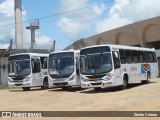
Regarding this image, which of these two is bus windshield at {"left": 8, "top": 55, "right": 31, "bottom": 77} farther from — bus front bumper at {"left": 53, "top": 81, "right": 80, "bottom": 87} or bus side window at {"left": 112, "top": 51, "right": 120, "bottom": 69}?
bus side window at {"left": 112, "top": 51, "right": 120, "bottom": 69}

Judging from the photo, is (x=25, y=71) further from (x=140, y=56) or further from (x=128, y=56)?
(x=140, y=56)

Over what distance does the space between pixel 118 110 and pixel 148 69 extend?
1414 cm

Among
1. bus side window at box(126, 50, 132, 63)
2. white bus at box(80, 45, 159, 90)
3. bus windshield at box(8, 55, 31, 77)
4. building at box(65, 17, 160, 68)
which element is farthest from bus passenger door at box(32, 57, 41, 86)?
building at box(65, 17, 160, 68)

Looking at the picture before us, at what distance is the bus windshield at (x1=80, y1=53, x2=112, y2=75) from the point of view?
21203 millimetres

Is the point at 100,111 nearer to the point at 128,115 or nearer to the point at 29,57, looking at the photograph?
the point at 128,115

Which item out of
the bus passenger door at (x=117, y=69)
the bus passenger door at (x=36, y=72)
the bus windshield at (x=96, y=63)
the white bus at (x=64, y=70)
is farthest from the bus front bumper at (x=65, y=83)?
the bus passenger door at (x=36, y=72)

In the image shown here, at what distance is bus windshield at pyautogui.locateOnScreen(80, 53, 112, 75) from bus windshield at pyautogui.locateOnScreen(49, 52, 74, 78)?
6.31ft

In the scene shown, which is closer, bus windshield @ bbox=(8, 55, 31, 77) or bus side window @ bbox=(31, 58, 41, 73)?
bus windshield @ bbox=(8, 55, 31, 77)

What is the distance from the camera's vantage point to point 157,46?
51.7m

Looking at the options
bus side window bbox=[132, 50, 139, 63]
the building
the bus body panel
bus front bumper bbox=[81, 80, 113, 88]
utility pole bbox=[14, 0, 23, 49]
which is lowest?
bus front bumper bbox=[81, 80, 113, 88]


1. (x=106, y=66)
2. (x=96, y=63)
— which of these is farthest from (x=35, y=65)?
(x=106, y=66)

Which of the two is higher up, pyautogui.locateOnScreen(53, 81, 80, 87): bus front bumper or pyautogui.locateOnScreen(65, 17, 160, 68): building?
pyautogui.locateOnScreen(65, 17, 160, 68): building

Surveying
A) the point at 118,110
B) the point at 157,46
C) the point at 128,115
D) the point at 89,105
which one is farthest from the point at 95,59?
the point at 157,46

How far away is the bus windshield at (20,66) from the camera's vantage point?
27.4 meters
